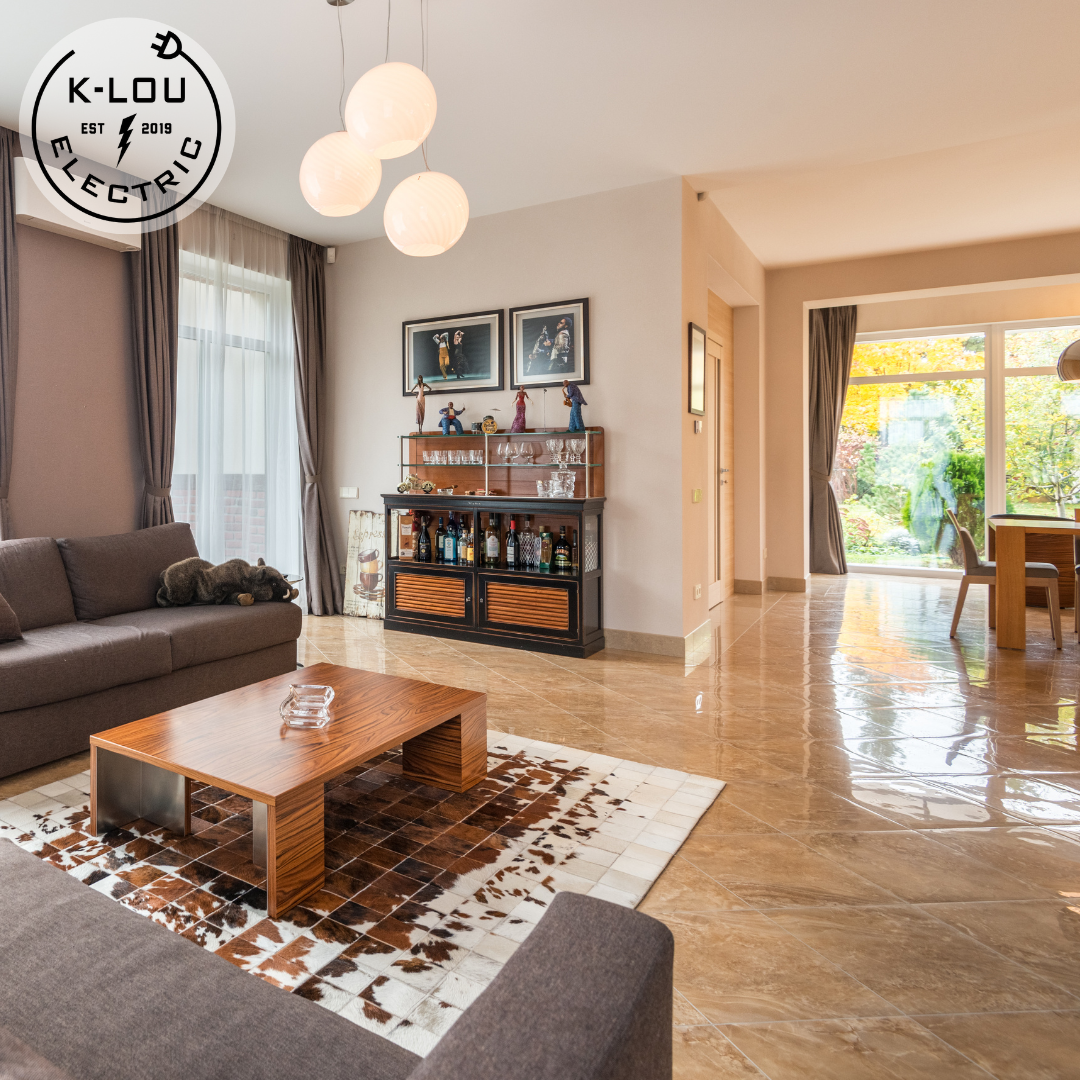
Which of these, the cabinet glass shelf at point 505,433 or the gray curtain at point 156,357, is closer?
the gray curtain at point 156,357

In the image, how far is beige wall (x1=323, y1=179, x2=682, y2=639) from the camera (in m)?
4.61

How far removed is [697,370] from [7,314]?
4111 millimetres

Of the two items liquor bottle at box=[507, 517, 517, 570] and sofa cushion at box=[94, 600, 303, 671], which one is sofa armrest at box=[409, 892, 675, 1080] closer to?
sofa cushion at box=[94, 600, 303, 671]

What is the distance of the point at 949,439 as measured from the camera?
7934mm

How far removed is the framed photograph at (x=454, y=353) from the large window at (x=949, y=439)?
5.08 meters

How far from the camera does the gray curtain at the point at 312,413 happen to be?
228 inches

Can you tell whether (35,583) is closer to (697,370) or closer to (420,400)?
(420,400)

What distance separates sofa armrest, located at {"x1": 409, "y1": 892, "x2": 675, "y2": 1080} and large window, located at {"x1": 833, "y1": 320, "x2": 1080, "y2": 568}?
8274 mm

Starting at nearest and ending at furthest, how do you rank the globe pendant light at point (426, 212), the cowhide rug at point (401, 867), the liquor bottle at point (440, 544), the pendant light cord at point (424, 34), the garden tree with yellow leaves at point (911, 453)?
the cowhide rug at point (401, 867) → the globe pendant light at point (426, 212) → the pendant light cord at point (424, 34) → the liquor bottle at point (440, 544) → the garden tree with yellow leaves at point (911, 453)

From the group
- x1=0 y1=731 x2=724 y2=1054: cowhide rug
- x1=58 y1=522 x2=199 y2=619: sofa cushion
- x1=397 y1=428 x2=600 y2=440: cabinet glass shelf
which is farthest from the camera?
x1=397 y1=428 x2=600 y2=440: cabinet glass shelf

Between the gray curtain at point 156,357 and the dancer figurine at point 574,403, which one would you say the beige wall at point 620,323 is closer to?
the dancer figurine at point 574,403

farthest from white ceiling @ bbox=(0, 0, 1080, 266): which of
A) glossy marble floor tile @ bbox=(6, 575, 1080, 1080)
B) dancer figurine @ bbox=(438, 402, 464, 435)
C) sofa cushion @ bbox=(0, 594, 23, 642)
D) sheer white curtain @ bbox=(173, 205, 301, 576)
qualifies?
glossy marble floor tile @ bbox=(6, 575, 1080, 1080)

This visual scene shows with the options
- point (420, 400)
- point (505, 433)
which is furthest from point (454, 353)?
point (505, 433)

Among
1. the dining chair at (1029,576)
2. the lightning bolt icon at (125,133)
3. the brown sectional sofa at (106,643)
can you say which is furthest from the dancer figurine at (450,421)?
the dining chair at (1029,576)
